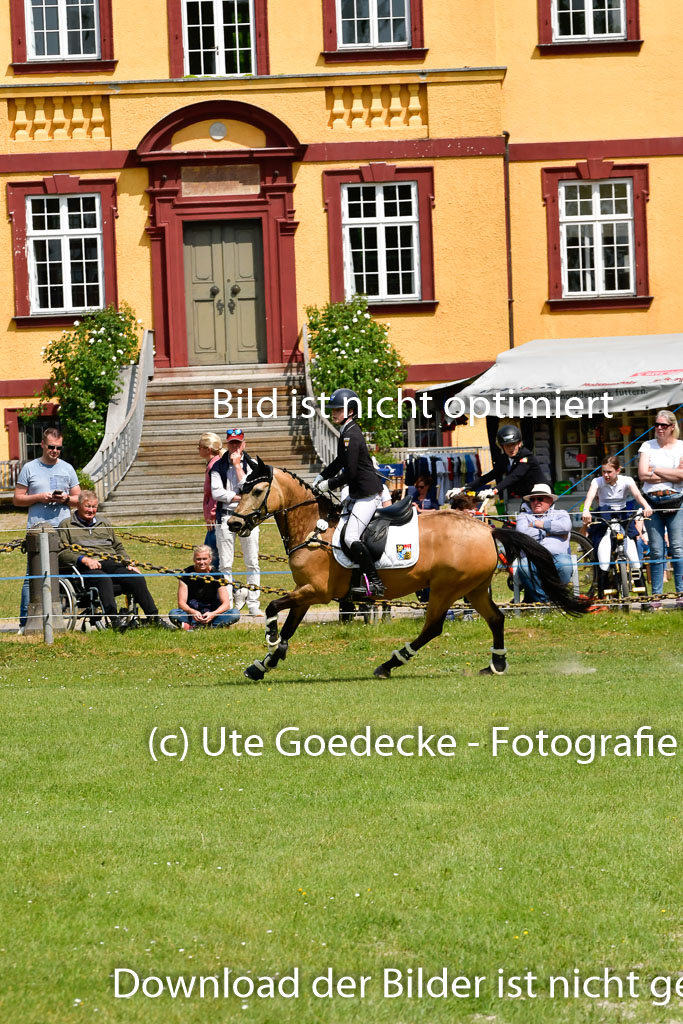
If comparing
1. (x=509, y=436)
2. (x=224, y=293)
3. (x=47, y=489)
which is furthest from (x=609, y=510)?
(x=224, y=293)

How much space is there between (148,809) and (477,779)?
6.23 ft

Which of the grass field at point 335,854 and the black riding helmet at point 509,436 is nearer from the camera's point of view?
the grass field at point 335,854

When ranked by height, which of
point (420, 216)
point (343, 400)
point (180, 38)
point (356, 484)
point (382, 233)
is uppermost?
point (180, 38)

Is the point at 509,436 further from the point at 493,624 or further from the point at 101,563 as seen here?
the point at 101,563

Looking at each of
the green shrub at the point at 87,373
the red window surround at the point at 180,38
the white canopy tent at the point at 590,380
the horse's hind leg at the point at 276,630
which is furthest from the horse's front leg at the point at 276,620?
the red window surround at the point at 180,38

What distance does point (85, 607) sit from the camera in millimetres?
16781

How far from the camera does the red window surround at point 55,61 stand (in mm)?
Answer: 30641

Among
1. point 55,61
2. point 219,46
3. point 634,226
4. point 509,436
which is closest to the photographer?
point 509,436

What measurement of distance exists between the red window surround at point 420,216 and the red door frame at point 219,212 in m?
0.79

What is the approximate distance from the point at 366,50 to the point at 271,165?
3004 mm

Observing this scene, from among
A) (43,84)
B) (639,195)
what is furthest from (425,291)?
(43,84)

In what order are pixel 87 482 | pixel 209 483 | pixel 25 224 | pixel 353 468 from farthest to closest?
pixel 25 224 < pixel 87 482 < pixel 209 483 < pixel 353 468

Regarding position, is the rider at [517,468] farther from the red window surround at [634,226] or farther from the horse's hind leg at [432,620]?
the red window surround at [634,226]

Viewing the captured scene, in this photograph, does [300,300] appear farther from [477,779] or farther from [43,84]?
[477,779]
